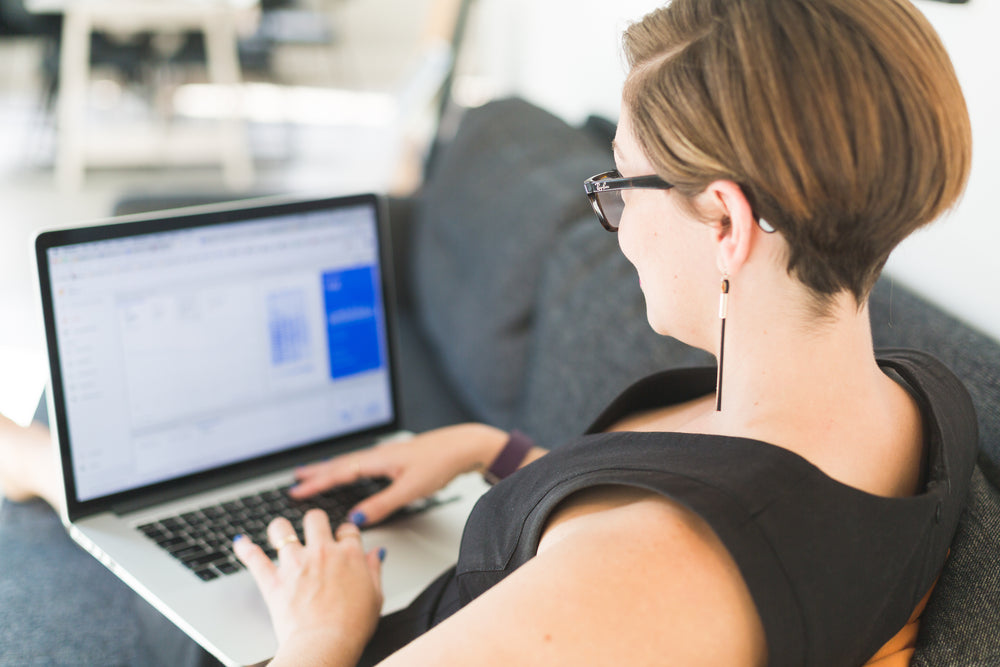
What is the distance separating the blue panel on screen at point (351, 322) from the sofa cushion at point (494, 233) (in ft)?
1.38

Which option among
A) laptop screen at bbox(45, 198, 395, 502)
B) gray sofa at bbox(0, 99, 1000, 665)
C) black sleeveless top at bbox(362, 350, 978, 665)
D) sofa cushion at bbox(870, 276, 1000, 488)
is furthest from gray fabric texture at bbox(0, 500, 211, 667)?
sofa cushion at bbox(870, 276, 1000, 488)

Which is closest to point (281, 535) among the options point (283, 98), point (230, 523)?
point (230, 523)

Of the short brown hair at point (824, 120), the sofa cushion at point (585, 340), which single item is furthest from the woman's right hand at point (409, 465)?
the short brown hair at point (824, 120)

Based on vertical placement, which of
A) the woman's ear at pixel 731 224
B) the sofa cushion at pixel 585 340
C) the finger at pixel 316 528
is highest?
the woman's ear at pixel 731 224

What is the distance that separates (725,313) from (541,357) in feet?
2.72

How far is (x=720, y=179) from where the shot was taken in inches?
26.6

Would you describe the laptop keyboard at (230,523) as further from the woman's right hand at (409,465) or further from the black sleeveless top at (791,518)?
the black sleeveless top at (791,518)

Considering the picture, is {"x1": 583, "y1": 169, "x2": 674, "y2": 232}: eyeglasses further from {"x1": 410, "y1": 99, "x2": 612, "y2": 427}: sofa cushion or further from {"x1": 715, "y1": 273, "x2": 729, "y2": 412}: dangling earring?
{"x1": 410, "y1": 99, "x2": 612, "y2": 427}: sofa cushion

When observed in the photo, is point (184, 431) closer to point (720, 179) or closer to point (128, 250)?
point (128, 250)

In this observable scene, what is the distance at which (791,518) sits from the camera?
632 mm

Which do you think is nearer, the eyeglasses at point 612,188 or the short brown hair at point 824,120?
the short brown hair at point 824,120

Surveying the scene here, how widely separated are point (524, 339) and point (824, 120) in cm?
105

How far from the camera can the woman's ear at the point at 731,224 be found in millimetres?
673

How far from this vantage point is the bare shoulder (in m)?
0.58
